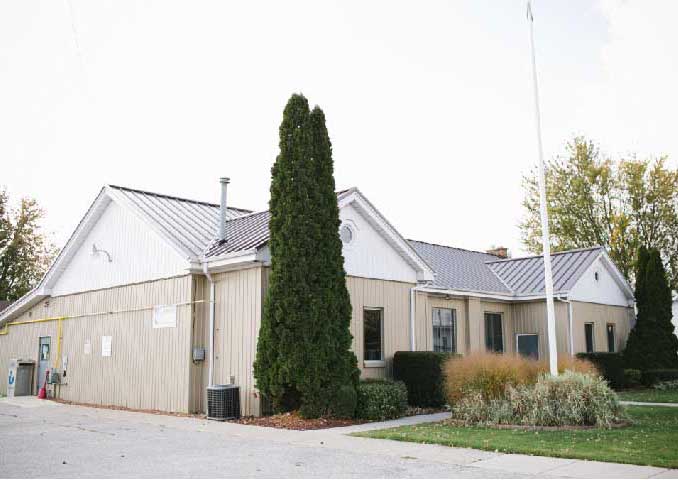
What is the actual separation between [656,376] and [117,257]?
1883 cm

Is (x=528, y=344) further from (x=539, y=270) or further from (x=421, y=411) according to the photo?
(x=421, y=411)

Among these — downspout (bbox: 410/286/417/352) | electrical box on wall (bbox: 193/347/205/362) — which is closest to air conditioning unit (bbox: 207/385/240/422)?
electrical box on wall (bbox: 193/347/205/362)

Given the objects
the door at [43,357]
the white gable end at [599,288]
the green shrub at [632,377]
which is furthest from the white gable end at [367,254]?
the door at [43,357]

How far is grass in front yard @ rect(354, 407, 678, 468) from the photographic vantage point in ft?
26.7

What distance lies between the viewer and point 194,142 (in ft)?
52.2

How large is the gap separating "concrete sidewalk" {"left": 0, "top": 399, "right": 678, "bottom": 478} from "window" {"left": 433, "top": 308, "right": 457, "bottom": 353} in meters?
6.98

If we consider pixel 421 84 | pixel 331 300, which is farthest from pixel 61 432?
pixel 421 84

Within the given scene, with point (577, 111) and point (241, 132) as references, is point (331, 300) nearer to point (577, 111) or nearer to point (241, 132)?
point (241, 132)

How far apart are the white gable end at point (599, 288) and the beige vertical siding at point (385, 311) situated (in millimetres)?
7819

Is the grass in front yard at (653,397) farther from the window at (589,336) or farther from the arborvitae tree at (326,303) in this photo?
the arborvitae tree at (326,303)

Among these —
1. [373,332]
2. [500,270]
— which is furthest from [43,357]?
[500,270]

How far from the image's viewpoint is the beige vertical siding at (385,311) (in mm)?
15820

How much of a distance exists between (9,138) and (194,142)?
13.6 feet

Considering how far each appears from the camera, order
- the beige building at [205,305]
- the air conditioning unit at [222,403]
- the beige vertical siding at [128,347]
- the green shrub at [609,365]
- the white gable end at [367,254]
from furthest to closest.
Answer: the green shrub at [609,365] → the white gable end at [367,254] → the beige vertical siding at [128,347] → the beige building at [205,305] → the air conditioning unit at [222,403]
